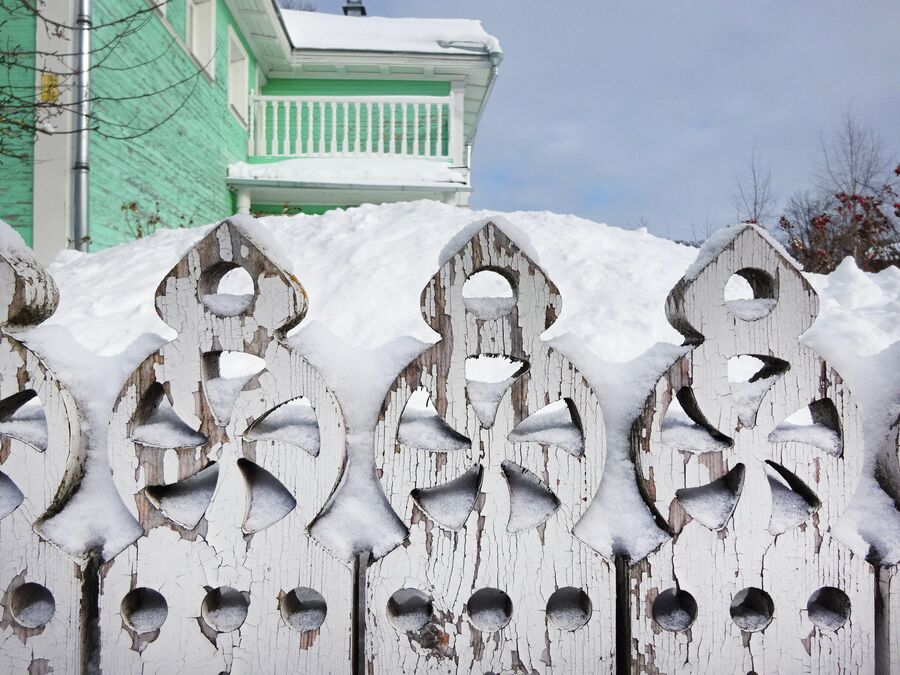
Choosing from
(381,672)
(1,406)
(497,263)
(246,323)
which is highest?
(497,263)

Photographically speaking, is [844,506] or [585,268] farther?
[585,268]

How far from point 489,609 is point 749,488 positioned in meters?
0.58

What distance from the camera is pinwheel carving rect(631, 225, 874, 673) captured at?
1104 millimetres

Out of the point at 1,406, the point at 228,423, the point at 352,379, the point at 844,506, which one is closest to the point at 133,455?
the point at 228,423

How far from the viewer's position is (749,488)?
1111 mm

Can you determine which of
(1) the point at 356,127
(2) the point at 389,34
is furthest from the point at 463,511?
(2) the point at 389,34

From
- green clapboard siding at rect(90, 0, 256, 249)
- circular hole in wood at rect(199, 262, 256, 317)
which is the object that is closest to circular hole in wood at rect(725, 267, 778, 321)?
circular hole in wood at rect(199, 262, 256, 317)

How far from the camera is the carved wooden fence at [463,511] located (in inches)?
43.3

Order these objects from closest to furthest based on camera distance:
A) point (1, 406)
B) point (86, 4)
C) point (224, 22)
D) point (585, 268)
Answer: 1. point (1, 406)
2. point (585, 268)
3. point (86, 4)
4. point (224, 22)

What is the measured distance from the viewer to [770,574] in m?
1.12

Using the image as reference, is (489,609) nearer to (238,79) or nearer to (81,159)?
(81,159)

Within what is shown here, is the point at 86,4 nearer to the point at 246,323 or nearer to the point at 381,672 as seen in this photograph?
the point at 246,323

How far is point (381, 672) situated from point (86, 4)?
6150 millimetres

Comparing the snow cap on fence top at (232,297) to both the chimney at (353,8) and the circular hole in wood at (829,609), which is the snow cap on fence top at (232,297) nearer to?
the circular hole in wood at (829,609)
